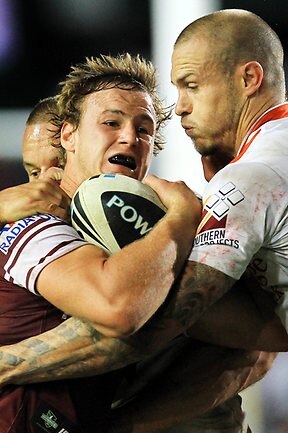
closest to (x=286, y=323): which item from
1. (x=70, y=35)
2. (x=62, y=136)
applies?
(x=62, y=136)

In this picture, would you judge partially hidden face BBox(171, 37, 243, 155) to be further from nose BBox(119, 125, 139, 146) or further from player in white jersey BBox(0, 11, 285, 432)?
nose BBox(119, 125, 139, 146)

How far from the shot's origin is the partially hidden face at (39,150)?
116 inches

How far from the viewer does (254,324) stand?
77.9 inches

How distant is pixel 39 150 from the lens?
2.99 m

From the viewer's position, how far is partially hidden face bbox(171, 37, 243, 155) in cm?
220

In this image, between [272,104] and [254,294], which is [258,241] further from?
[272,104]

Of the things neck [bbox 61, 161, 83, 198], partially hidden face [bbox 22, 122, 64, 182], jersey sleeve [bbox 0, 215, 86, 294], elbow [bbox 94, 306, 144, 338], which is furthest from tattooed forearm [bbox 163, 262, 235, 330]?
partially hidden face [bbox 22, 122, 64, 182]

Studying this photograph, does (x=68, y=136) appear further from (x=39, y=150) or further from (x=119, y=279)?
(x=119, y=279)

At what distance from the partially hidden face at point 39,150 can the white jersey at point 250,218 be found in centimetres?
109

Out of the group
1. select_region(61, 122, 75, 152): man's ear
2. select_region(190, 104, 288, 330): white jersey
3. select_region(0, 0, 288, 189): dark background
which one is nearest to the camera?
select_region(190, 104, 288, 330): white jersey

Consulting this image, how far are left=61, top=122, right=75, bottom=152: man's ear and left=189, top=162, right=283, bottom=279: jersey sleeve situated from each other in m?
0.75

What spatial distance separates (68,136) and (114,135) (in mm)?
233

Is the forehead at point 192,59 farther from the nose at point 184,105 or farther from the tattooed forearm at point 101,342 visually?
the tattooed forearm at point 101,342

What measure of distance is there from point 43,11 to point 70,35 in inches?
7.2
